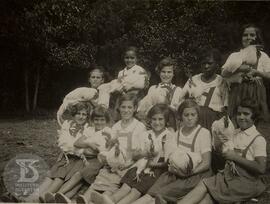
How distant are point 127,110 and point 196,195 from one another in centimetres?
50

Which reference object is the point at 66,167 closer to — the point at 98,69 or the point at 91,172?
the point at 91,172

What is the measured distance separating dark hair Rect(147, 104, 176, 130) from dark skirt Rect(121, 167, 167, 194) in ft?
0.68

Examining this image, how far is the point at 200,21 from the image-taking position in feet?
6.87

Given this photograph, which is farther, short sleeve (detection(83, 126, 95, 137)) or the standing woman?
short sleeve (detection(83, 126, 95, 137))

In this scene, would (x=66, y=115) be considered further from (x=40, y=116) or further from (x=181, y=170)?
(x=181, y=170)

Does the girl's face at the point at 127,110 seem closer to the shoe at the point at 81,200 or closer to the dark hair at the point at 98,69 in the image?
the dark hair at the point at 98,69

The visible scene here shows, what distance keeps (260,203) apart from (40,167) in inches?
41.8

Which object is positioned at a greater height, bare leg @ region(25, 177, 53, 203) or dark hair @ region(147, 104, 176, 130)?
dark hair @ region(147, 104, 176, 130)

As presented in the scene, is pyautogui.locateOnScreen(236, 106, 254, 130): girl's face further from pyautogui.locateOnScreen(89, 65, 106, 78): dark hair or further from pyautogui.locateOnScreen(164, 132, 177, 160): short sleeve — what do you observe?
pyautogui.locateOnScreen(89, 65, 106, 78): dark hair

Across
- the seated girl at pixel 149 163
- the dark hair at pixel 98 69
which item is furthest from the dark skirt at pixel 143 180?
the dark hair at pixel 98 69

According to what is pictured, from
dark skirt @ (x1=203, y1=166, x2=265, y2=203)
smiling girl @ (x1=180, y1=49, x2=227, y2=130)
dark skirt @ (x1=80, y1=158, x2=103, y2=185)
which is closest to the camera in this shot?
dark skirt @ (x1=203, y1=166, x2=265, y2=203)

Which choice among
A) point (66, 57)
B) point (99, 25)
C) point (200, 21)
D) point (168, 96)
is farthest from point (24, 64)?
point (200, 21)

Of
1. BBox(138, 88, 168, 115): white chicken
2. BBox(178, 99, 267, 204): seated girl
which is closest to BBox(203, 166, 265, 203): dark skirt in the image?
BBox(178, 99, 267, 204): seated girl

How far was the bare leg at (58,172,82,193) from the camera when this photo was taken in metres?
2.06
